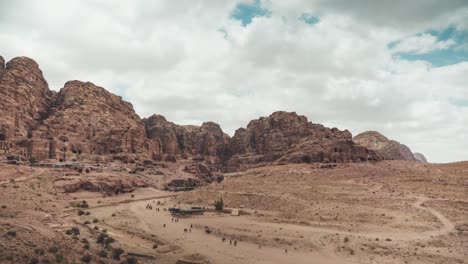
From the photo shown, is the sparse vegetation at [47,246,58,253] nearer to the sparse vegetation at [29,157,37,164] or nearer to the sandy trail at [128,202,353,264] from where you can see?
the sandy trail at [128,202,353,264]

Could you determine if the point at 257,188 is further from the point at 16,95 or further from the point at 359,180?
the point at 16,95

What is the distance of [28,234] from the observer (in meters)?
28.8

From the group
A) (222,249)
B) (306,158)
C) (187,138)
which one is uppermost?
(187,138)

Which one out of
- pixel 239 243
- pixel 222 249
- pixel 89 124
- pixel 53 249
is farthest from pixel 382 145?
pixel 53 249

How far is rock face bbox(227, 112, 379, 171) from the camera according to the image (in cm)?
11812

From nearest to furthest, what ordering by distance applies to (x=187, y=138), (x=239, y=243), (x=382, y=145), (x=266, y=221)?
(x=239, y=243)
(x=266, y=221)
(x=187, y=138)
(x=382, y=145)

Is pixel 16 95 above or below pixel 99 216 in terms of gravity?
above

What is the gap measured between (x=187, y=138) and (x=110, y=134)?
49.1 metres

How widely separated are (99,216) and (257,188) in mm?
38074

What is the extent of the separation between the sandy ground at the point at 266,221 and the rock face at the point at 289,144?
26212 millimetres

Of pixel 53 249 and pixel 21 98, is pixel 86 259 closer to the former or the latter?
pixel 53 249

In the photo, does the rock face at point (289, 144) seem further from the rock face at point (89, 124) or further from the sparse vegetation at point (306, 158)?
the rock face at point (89, 124)

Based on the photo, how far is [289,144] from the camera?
432 feet

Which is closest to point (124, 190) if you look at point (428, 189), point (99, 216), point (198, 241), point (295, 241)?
point (99, 216)
